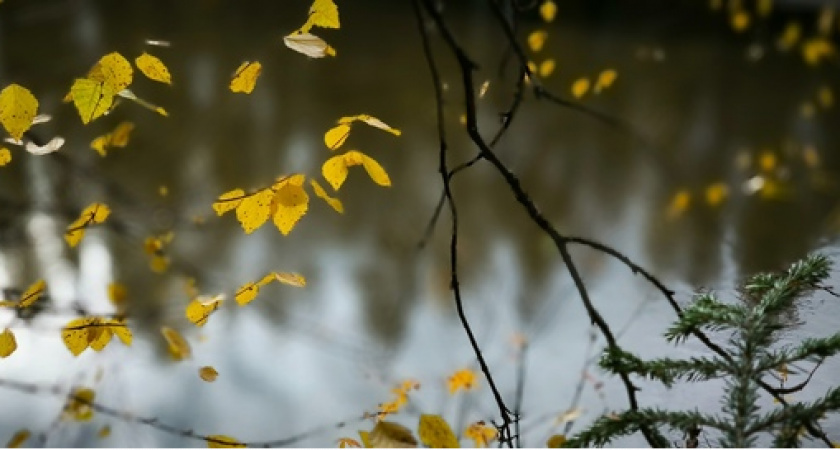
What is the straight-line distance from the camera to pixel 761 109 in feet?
13.7

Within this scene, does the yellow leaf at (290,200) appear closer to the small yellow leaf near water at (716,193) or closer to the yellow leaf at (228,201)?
the yellow leaf at (228,201)

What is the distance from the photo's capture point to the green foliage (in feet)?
2.03

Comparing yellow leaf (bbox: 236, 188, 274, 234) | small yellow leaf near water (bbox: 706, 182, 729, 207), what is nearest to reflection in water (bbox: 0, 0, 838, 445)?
small yellow leaf near water (bbox: 706, 182, 729, 207)

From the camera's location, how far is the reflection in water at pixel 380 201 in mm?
2283

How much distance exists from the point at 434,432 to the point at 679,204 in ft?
8.83

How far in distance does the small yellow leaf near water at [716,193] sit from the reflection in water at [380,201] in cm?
3

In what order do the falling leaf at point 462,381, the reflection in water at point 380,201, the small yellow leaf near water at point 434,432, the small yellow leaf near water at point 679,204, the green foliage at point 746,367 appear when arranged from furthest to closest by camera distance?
the small yellow leaf near water at point 679,204, the reflection in water at point 380,201, the falling leaf at point 462,381, the small yellow leaf near water at point 434,432, the green foliage at point 746,367

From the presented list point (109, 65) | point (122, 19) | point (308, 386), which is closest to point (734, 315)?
point (109, 65)

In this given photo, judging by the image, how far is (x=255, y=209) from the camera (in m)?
0.86

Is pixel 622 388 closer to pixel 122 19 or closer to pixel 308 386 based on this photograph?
pixel 308 386

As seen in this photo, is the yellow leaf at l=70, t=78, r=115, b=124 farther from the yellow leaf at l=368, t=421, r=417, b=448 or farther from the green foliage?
the green foliage

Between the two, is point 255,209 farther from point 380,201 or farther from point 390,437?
point 380,201

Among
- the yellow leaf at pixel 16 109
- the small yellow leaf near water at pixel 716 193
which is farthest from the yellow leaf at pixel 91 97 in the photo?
the small yellow leaf near water at pixel 716 193

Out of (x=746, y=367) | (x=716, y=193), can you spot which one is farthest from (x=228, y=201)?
(x=716, y=193)
